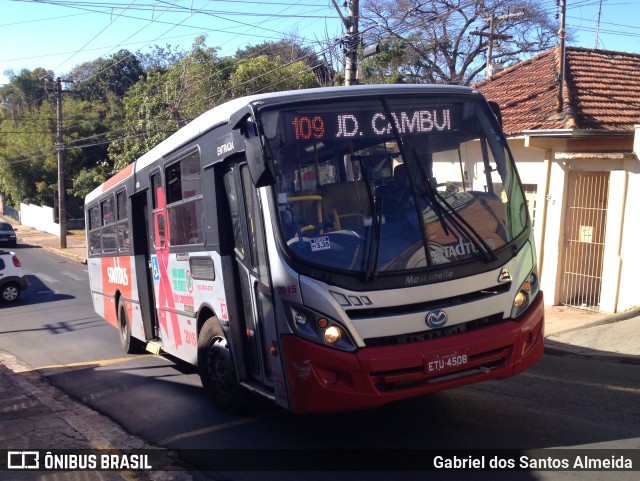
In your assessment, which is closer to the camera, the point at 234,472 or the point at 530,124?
the point at 234,472

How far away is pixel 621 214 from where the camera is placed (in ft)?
41.3

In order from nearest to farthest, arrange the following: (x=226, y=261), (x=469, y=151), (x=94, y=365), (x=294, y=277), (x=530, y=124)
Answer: (x=294, y=277), (x=469, y=151), (x=226, y=261), (x=94, y=365), (x=530, y=124)

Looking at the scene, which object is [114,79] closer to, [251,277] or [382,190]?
[251,277]

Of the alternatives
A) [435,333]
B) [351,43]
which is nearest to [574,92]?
[351,43]

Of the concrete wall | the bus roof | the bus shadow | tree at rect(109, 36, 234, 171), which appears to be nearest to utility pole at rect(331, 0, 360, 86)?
the bus roof

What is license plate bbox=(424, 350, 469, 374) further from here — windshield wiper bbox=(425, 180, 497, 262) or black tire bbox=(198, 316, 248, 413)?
black tire bbox=(198, 316, 248, 413)

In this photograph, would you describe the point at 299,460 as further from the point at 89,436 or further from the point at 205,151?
the point at 205,151

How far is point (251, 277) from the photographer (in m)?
6.22

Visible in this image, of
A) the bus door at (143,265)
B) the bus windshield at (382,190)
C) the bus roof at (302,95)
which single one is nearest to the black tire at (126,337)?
the bus door at (143,265)

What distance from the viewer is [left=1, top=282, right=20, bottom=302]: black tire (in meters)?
21.4

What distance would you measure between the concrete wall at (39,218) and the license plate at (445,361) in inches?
1890

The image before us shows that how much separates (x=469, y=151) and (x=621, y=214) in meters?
7.52

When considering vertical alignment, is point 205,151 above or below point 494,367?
above

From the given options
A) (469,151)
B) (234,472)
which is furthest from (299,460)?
(469,151)
